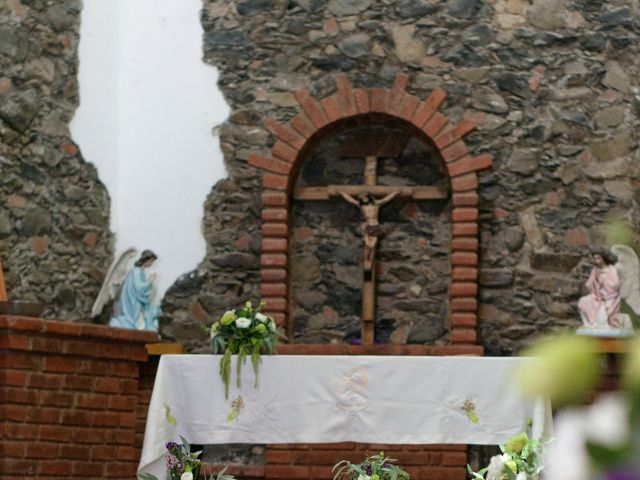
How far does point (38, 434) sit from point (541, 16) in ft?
14.3

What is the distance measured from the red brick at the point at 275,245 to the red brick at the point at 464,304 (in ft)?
3.78

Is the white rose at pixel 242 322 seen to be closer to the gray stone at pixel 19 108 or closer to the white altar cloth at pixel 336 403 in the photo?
the white altar cloth at pixel 336 403

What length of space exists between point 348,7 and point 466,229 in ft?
5.66

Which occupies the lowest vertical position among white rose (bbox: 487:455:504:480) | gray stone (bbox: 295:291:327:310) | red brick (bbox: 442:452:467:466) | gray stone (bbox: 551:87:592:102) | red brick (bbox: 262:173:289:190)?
red brick (bbox: 442:452:467:466)

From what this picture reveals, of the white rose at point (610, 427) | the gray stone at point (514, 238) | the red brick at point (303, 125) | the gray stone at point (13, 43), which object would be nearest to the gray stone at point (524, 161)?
the gray stone at point (514, 238)

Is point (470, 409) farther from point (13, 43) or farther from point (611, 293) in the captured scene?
point (13, 43)

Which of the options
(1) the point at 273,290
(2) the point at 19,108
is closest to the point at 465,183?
(1) the point at 273,290

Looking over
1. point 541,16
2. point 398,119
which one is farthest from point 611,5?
point 398,119

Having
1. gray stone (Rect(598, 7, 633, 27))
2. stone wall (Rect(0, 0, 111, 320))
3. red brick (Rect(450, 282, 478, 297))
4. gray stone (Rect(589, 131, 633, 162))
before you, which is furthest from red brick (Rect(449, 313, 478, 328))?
stone wall (Rect(0, 0, 111, 320))

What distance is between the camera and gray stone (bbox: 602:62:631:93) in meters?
8.04

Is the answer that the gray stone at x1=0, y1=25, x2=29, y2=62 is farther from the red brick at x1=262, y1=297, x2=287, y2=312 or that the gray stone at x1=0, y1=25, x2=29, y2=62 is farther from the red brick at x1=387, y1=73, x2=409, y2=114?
the red brick at x1=387, y1=73, x2=409, y2=114

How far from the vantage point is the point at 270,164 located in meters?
8.16

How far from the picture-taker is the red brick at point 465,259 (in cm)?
782

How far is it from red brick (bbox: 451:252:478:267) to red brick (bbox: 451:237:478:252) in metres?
0.03
